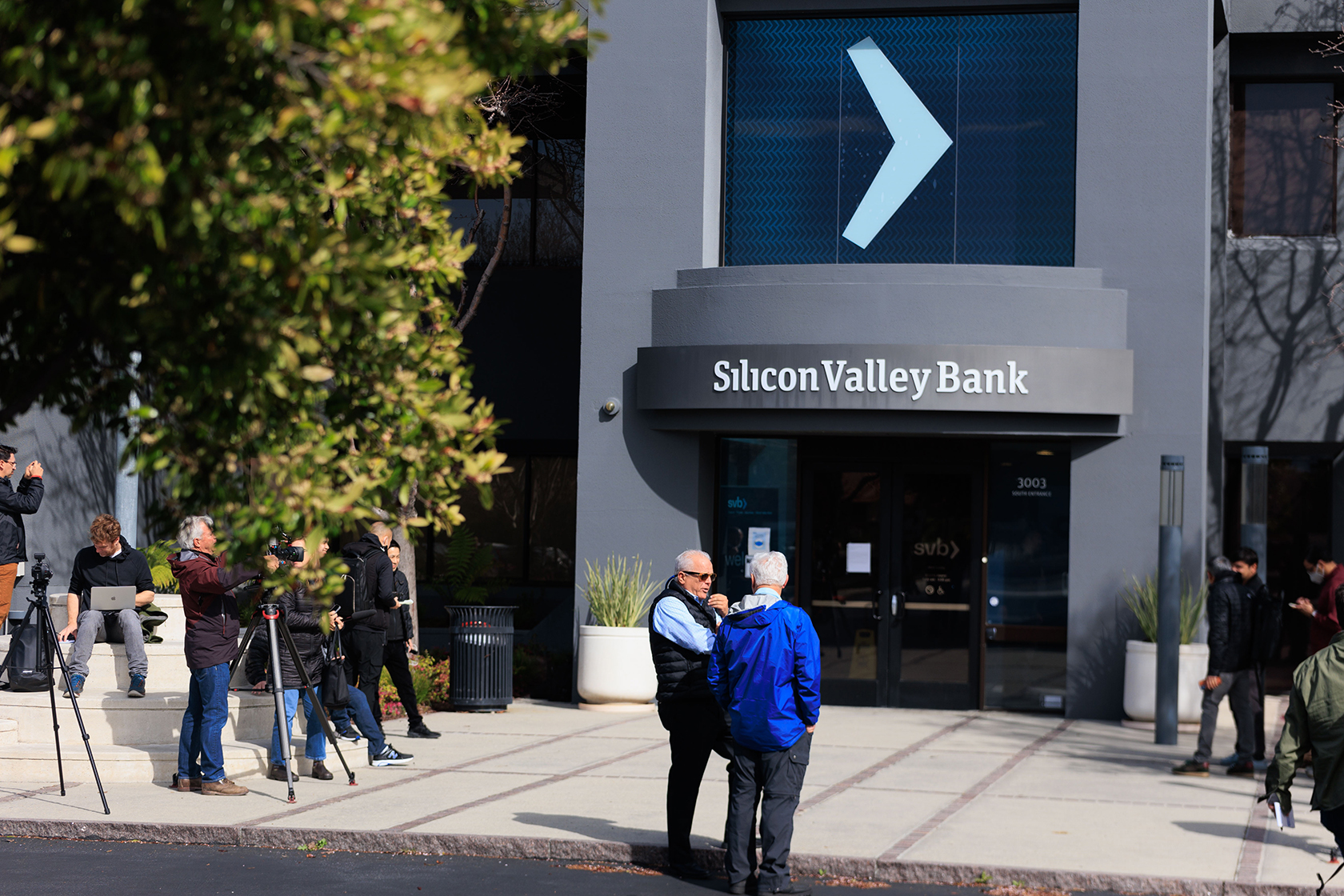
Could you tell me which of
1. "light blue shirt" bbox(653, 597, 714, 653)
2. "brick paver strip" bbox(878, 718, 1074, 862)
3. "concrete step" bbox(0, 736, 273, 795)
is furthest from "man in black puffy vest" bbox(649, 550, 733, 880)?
"concrete step" bbox(0, 736, 273, 795)

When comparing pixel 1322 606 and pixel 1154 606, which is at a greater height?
pixel 1322 606

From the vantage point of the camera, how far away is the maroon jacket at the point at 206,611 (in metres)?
10.1

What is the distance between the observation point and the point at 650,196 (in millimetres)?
16844

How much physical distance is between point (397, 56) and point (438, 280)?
63.9 inches

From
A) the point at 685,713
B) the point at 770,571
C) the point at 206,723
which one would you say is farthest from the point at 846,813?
the point at 206,723

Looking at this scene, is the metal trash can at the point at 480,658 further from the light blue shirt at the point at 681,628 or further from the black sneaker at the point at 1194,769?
the light blue shirt at the point at 681,628

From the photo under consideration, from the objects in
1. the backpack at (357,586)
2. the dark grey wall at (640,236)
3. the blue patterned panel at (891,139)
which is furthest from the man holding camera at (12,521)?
the blue patterned panel at (891,139)

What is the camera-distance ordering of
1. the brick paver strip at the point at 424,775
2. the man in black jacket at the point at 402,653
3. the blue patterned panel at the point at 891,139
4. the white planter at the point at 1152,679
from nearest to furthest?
the brick paver strip at the point at 424,775 < the man in black jacket at the point at 402,653 < the white planter at the point at 1152,679 < the blue patterned panel at the point at 891,139

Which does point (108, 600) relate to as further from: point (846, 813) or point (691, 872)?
point (846, 813)

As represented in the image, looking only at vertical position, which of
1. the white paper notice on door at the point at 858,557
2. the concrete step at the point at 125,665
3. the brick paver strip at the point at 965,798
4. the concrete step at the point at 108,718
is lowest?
the brick paver strip at the point at 965,798

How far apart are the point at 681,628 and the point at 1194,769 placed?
18.2 ft

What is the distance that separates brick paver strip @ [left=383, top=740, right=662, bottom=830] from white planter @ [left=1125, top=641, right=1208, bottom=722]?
16.9ft

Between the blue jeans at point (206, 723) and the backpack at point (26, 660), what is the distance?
71.8 inches

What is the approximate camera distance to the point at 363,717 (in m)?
11.6
